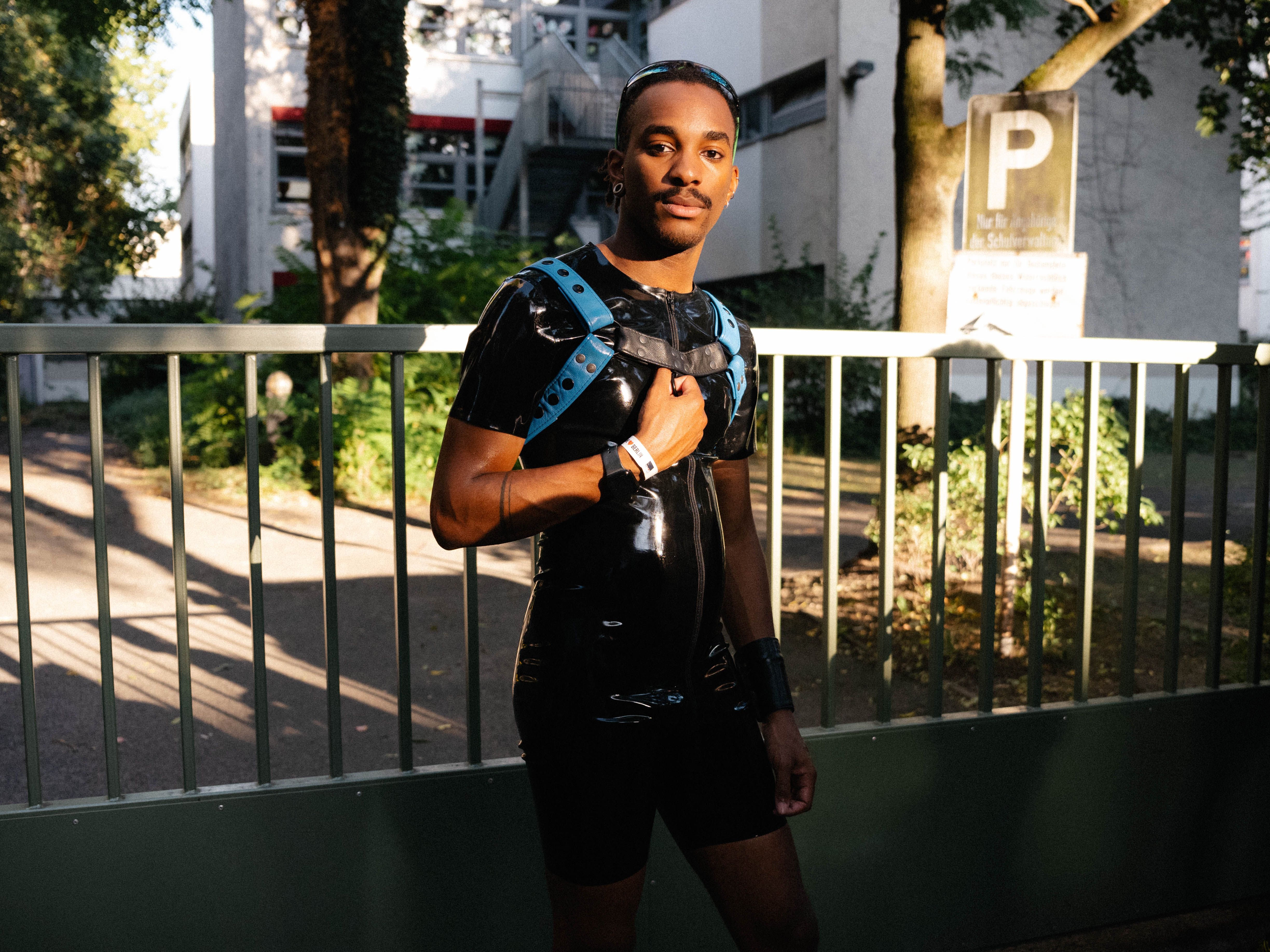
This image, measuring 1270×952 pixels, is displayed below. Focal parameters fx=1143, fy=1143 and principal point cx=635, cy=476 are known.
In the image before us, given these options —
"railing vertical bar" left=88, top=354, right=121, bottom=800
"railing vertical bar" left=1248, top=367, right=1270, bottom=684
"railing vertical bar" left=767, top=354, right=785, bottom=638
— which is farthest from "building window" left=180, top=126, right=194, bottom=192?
"railing vertical bar" left=1248, top=367, right=1270, bottom=684

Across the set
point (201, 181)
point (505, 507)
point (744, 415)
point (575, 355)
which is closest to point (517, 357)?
point (575, 355)

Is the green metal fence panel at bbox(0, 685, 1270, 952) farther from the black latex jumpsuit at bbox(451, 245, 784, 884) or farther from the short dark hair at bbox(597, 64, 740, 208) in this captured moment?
the short dark hair at bbox(597, 64, 740, 208)

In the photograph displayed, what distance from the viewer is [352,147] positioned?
1212cm

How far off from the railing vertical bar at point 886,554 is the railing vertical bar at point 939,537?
11cm

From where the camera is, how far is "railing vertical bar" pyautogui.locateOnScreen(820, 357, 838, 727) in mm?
2947

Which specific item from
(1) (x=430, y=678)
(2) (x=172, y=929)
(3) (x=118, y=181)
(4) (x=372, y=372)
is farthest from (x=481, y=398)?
(3) (x=118, y=181)

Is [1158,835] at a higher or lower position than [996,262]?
lower

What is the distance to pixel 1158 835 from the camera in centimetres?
340

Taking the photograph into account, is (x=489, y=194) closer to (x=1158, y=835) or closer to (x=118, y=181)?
(x=118, y=181)

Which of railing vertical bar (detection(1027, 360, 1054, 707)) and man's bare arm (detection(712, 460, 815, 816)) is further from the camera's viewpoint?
railing vertical bar (detection(1027, 360, 1054, 707))

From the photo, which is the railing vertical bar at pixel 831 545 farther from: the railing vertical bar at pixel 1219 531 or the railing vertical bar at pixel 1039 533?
the railing vertical bar at pixel 1219 531

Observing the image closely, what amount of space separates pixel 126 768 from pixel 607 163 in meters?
3.71

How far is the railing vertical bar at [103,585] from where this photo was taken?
2396 millimetres

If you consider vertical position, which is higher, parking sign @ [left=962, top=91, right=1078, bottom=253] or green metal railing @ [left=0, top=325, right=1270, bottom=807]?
parking sign @ [left=962, top=91, right=1078, bottom=253]
